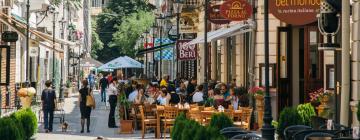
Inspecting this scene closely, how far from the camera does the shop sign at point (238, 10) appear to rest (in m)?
28.0

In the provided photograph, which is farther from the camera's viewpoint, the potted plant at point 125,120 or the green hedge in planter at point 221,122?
the potted plant at point 125,120

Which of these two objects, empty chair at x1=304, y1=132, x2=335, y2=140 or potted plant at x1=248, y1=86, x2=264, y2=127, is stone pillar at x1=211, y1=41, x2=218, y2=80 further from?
empty chair at x1=304, y1=132, x2=335, y2=140

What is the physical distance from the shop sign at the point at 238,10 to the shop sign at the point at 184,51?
13.5m

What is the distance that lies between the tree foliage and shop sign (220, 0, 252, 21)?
77.5 metres

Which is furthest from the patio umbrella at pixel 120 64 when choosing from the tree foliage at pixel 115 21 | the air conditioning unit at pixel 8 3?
the tree foliage at pixel 115 21

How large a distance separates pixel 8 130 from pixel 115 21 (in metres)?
103

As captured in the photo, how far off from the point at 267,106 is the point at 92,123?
19.2 meters

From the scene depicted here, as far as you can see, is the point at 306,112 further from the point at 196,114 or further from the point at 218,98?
the point at 218,98

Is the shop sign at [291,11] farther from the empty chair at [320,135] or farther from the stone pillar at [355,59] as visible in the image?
the empty chair at [320,135]

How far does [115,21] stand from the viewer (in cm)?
11981

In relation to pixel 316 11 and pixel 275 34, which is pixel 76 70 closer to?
pixel 275 34

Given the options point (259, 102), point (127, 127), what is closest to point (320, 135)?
point (259, 102)

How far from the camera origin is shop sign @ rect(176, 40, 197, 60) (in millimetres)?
41812

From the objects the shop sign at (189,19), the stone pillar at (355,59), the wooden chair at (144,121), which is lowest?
the wooden chair at (144,121)
